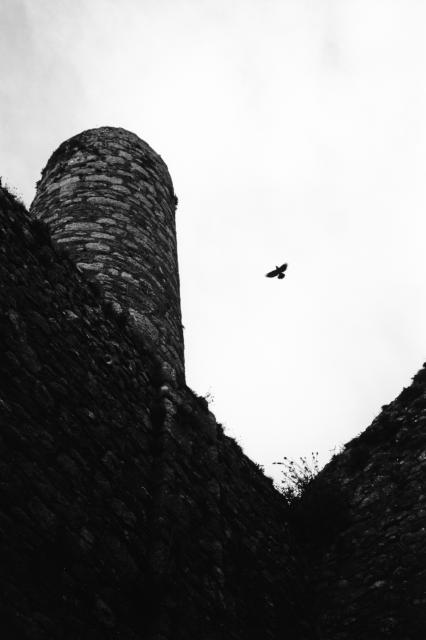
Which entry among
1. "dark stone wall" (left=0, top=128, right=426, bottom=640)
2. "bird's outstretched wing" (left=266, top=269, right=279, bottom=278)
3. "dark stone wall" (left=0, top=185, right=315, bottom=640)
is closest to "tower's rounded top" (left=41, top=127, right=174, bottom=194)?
"bird's outstretched wing" (left=266, top=269, right=279, bottom=278)

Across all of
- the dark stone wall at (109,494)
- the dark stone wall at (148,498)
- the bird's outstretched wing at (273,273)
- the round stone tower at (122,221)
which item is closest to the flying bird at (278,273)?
the bird's outstretched wing at (273,273)

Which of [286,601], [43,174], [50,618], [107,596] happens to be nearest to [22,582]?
[50,618]

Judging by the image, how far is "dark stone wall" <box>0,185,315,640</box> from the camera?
2.75 meters

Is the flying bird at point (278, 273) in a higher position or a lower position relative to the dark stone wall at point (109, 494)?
higher

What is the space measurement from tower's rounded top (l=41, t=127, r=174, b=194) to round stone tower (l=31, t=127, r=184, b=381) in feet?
0.05

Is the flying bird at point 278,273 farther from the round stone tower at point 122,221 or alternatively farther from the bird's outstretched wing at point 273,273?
the round stone tower at point 122,221

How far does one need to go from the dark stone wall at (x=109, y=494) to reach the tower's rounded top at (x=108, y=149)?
436 centimetres

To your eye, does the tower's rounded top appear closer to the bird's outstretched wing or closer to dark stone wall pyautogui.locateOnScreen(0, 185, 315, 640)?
the bird's outstretched wing

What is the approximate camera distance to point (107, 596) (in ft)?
9.64

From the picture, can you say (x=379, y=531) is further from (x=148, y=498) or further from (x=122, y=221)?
(x=122, y=221)

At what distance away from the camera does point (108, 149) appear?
8984mm

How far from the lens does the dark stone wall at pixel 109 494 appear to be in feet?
9.04

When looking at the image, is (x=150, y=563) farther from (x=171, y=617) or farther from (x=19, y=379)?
(x=19, y=379)

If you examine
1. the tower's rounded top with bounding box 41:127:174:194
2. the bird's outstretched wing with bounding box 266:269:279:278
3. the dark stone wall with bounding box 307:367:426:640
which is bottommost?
the dark stone wall with bounding box 307:367:426:640
